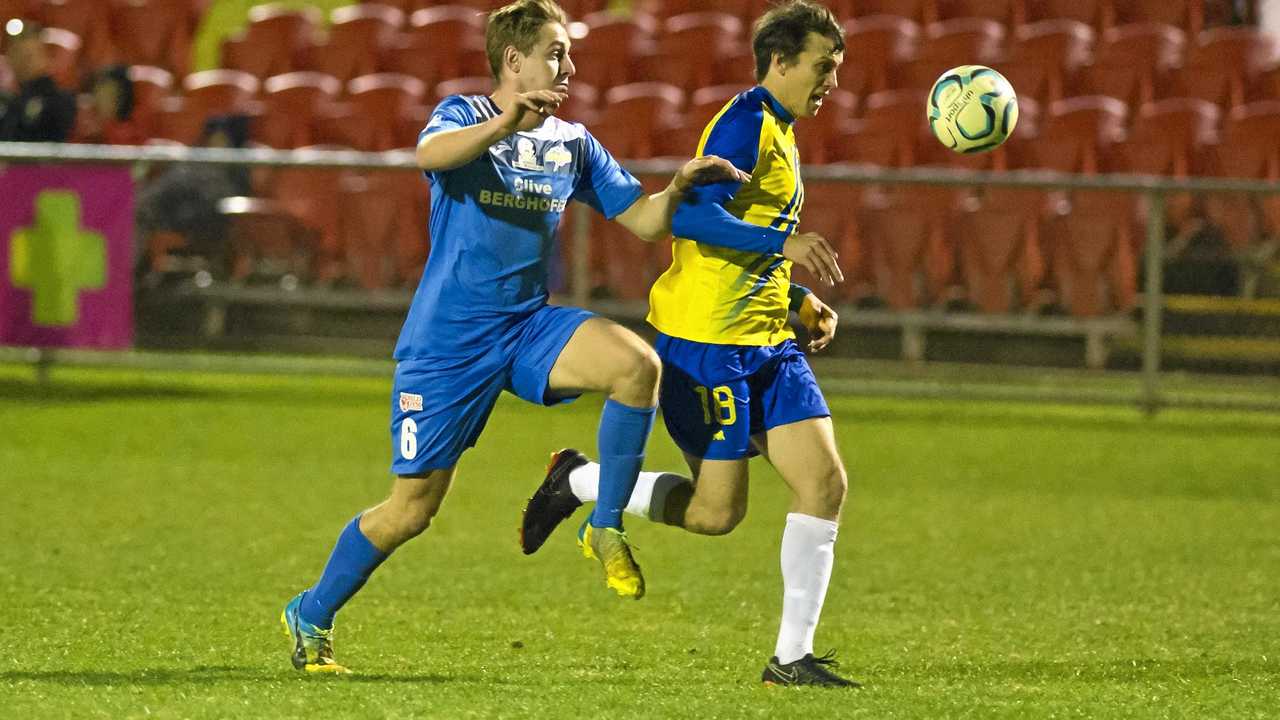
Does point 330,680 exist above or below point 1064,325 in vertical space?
below

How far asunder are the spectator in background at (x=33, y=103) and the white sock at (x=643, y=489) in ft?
26.2

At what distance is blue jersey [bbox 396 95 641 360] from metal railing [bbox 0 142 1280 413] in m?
5.96

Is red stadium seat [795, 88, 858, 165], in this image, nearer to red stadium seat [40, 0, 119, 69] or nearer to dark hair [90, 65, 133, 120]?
dark hair [90, 65, 133, 120]

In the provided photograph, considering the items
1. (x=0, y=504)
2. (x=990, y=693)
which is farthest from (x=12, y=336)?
(x=990, y=693)

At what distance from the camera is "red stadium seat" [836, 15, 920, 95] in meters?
14.2

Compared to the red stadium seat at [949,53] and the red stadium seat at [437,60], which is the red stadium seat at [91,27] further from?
the red stadium seat at [949,53]

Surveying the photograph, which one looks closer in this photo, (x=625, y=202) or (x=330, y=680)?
(x=330, y=680)

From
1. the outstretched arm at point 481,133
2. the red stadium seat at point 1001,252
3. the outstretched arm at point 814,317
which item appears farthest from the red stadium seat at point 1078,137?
the outstretched arm at point 481,133

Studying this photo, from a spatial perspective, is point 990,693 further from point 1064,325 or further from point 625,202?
point 1064,325

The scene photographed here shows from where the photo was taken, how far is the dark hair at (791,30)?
4871 mm

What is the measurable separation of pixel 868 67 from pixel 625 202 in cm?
957

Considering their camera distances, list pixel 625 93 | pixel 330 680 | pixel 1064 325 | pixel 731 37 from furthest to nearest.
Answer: pixel 731 37 → pixel 625 93 → pixel 1064 325 → pixel 330 680

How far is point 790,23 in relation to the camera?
4.88m

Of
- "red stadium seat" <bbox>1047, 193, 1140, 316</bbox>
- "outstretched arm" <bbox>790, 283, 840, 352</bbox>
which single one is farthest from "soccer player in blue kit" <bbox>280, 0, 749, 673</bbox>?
"red stadium seat" <bbox>1047, 193, 1140, 316</bbox>
